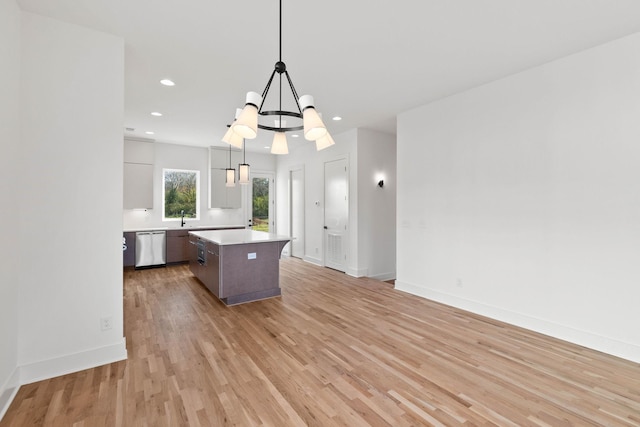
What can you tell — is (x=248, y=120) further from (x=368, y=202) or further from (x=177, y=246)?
(x=177, y=246)

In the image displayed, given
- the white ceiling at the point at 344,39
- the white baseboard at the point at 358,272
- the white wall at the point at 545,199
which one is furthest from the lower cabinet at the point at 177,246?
the white wall at the point at 545,199

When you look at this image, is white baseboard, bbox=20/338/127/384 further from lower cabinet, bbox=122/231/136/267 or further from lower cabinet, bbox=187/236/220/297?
lower cabinet, bbox=122/231/136/267

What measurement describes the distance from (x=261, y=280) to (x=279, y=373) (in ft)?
6.69

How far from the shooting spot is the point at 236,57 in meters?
2.99

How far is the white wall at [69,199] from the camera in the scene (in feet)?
7.45

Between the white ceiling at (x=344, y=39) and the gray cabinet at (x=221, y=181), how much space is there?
3.39 m

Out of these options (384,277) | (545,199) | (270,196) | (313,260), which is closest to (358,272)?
(384,277)

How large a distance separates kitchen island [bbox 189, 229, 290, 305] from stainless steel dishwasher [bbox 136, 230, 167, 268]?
249 cm

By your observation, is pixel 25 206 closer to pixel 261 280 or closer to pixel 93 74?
Answer: pixel 93 74

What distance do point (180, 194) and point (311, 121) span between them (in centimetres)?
669

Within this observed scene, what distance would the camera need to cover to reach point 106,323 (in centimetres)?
254

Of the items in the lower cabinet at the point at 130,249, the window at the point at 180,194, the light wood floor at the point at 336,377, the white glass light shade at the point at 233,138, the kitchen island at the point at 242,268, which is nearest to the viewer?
the white glass light shade at the point at 233,138

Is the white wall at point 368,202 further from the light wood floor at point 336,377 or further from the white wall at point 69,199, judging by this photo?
the white wall at point 69,199

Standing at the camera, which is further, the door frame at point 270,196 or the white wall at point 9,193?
the door frame at point 270,196
